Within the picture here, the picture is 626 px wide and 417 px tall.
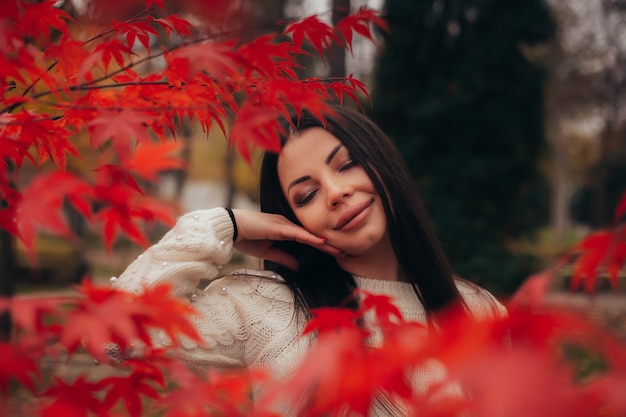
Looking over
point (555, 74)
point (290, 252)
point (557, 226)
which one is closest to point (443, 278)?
point (290, 252)

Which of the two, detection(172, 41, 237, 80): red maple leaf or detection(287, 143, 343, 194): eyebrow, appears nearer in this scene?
detection(172, 41, 237, 80): red maple leaf

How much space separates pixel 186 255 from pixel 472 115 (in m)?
5.82

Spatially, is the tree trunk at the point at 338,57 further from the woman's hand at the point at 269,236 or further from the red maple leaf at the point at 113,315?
the red maple leaf at the point at 113,315

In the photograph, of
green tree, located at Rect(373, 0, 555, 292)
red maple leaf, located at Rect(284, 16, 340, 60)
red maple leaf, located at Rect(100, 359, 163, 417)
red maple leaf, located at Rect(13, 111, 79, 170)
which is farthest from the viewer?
green tree, located at Rect(373, 0, 555, 292)

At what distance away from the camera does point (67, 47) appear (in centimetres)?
153

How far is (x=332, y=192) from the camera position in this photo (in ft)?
5.96

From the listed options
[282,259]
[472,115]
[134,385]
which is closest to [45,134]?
[134,385]

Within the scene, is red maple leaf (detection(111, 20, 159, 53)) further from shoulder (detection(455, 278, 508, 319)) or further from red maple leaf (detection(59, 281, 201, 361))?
shoulder (detection(455, 278, 508, 319))

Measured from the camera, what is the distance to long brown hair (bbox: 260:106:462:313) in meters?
1.94

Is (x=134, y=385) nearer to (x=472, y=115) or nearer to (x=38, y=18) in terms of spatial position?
(x=38, y=18)

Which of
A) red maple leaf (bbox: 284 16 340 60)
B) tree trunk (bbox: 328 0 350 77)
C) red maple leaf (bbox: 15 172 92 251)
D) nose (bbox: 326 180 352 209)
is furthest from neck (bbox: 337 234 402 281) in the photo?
tree trunk (bbox: 328 0 350 77)

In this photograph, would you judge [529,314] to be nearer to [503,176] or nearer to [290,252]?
[290,252]

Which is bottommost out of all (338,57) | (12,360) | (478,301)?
(478,301)

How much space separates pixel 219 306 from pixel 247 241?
29 centimetres
